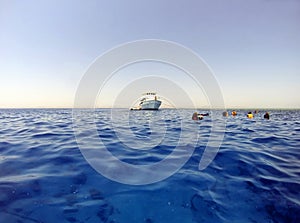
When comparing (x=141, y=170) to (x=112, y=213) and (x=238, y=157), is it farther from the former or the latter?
(x=238, y=157)

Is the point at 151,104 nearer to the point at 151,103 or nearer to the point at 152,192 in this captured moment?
the point at 151,103

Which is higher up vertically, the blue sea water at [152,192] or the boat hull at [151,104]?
the boat hull at [151,104]

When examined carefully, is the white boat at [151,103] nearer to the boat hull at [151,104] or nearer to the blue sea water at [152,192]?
the boat hull at [151,104]

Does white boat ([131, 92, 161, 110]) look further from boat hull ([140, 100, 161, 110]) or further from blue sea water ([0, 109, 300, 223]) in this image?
blue sea water ([0, 109, 300, 223])

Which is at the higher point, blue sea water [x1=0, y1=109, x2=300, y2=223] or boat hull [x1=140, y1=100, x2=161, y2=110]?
boat hull [x1=140, y1=100, x2=161, y2=110]

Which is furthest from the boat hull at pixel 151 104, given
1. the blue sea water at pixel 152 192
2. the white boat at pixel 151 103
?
the blue sea water at pixel 152 192

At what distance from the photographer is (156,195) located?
→ 324cm

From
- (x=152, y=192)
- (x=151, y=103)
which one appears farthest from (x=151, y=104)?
(x=152, y=192)

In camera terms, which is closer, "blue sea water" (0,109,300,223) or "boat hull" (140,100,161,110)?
"blue sea water" (0,109,300,223)

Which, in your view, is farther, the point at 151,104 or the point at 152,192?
the point at 151,104

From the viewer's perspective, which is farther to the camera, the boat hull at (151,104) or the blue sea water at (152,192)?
the boat hull at (151,104)

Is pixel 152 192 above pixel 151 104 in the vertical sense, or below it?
below

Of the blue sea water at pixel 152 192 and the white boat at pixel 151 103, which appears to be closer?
the blue sea water at pixel 152 192

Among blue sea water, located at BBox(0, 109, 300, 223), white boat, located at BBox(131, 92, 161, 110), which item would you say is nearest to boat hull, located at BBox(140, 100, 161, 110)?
white boat, located at BBox(131, 92, 161, 110)
